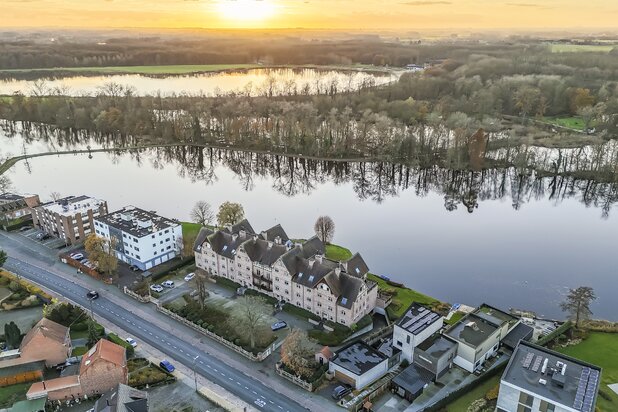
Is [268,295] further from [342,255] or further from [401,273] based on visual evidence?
[401,273]

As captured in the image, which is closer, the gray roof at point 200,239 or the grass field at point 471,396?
the grass field at point 471,396

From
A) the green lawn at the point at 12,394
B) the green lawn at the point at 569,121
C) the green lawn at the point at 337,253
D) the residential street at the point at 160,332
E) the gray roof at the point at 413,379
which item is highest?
the green lawn at the point at 569,121

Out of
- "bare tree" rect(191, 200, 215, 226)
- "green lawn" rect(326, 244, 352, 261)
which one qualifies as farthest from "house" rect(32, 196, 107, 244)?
"green lawn" rect(326, 244, 352, 261)

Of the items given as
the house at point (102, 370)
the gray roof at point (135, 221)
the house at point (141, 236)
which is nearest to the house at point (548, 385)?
the house at point (102, 370)

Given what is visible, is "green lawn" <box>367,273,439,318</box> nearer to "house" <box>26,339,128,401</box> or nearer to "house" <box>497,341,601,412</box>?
"house" <box>497,341,601,412</box>

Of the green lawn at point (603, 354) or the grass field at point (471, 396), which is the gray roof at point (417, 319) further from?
the green lawn at point (603, 354)

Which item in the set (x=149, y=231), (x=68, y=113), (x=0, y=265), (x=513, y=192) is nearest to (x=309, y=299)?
(x=149, y=231)

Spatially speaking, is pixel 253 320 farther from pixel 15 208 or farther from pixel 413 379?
pixel 15 208
